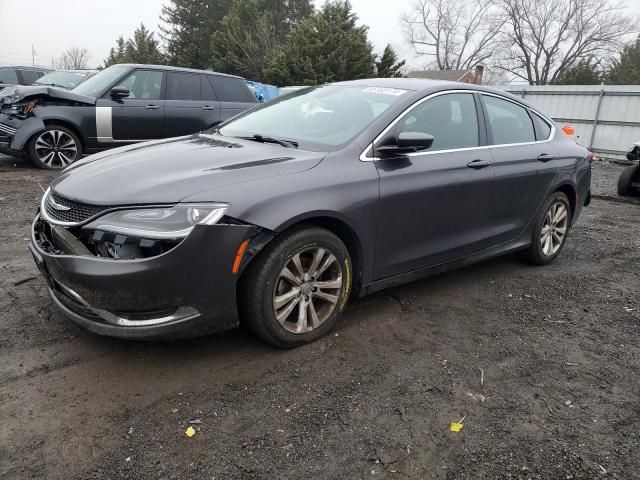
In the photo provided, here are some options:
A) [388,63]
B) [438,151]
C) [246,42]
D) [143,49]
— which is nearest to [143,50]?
[143,49]

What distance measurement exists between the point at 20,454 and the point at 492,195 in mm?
3459

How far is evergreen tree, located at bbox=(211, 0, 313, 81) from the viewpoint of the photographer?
1335 inches

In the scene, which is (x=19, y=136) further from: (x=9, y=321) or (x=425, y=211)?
(x=425, y=211)

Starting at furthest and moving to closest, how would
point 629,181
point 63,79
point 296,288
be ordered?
point 63,79 → point 629,181 → point 296,288

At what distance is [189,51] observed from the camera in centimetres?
4328

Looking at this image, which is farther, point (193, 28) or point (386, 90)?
point (193, 28)

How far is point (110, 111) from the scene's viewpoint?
8.16 m

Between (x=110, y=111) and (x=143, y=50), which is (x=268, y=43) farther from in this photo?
(x=110, y=111)

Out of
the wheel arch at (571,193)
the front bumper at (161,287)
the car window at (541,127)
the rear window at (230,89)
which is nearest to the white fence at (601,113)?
the rear window at (230,89)

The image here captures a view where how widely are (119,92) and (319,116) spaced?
5.20 m

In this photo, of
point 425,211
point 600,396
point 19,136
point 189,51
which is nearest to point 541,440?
point 600,396

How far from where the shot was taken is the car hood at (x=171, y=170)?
2744 millimetres

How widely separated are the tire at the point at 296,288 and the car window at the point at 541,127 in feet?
8.64

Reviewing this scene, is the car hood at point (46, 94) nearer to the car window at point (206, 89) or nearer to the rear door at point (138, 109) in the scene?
the rear door at point (138, 109)
